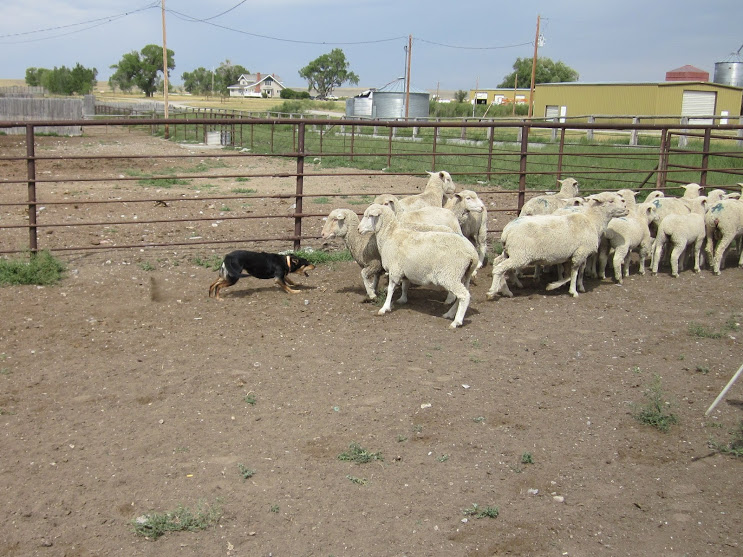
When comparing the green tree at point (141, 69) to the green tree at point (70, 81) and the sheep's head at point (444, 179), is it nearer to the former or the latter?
the green tree at point (70, 81)

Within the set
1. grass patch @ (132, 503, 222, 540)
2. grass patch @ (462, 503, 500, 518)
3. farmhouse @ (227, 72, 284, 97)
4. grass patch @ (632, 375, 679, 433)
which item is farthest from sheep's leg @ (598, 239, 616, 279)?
farmhouse @ (227, 72, 284, 97)

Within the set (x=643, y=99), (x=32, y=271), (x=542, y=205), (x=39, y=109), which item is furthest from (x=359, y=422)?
(x=643, y=99)

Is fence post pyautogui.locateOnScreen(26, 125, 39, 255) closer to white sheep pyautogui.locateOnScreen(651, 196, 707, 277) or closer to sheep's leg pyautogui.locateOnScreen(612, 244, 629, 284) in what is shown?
sheep's leg pyautogui.locateOnScreen(612, 244, 629, 284)

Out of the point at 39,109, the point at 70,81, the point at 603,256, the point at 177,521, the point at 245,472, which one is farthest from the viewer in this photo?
the point at 70,81

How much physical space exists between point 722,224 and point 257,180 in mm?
10133

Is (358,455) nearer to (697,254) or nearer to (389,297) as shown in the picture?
(389,297)

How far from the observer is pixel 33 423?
495 centimetres

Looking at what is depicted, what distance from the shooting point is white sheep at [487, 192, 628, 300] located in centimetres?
790

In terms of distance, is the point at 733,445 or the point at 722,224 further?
the point at 722,224

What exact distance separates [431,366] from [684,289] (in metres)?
4.19

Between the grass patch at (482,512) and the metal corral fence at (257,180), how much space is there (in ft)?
15.9

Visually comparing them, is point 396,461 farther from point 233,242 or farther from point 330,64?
point 330,64

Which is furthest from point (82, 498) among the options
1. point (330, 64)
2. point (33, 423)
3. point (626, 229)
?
point (330, 64)

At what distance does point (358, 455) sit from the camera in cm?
459
